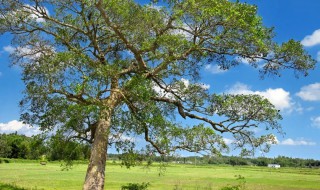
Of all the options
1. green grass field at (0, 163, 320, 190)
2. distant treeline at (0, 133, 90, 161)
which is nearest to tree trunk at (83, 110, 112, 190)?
distant treeline at (0, 133, 90, 161)

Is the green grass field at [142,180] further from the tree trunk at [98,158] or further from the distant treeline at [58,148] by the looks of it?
the tree trunk at [98,158]

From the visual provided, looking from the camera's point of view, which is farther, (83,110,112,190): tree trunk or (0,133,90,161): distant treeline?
(0,133,90,161): distant treeline

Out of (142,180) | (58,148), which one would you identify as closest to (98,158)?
(58,148)

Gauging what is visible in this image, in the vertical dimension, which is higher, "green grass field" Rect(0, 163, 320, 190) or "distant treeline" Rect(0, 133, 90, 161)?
"distant treeline" Rect(0, 133, 90, 161)

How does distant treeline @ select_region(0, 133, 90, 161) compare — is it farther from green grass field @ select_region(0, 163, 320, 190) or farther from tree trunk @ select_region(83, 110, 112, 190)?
green grass field @ select_region(0, 163, 320, 190)

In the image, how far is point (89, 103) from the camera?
15836 millimetres

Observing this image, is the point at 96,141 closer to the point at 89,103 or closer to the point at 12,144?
the point at 89,103

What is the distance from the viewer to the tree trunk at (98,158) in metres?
16.4

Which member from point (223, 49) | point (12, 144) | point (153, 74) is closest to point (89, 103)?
point (153, 74)

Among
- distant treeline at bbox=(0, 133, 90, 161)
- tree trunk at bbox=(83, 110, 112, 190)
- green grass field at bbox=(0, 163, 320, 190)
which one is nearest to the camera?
tree trunk at bbox=(83, 110, 112, 190)

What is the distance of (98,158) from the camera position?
16766 mm

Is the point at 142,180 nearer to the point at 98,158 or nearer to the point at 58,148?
the point at 58,148

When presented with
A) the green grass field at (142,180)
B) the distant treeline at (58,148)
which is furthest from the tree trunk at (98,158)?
the green grass field at (142,180)

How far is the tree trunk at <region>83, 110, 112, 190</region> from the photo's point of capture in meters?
16.4
